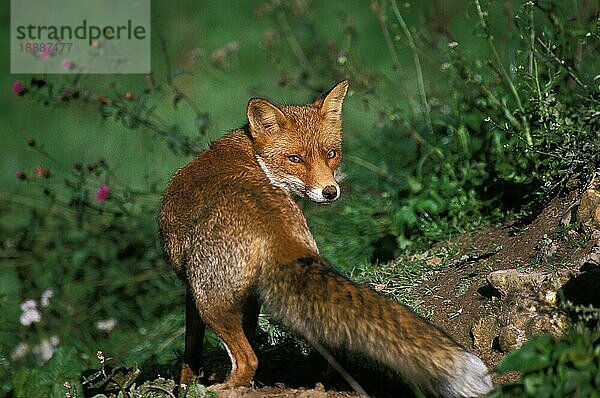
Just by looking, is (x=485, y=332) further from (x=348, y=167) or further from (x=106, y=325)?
(x=106, y=325)

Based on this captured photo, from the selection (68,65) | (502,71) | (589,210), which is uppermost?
(68,65)

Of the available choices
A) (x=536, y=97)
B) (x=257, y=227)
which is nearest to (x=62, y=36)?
(x=536, y=97)

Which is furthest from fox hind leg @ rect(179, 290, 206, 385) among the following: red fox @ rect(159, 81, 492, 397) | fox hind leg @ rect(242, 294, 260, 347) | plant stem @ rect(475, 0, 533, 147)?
plant stem @ rect(475, 0, 533, 147)

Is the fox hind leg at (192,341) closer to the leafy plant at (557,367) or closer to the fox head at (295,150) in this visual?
the fox head at (295,150)

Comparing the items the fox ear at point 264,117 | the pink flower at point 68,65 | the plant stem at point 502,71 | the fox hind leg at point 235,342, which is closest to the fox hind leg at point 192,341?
the fox hind leg at point 235,342

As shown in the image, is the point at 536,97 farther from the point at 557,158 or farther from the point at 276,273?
the point at 276,273

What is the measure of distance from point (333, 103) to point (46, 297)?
3.31 metres

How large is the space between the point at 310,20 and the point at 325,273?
518 centimetres

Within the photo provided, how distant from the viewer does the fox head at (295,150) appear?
570 cm

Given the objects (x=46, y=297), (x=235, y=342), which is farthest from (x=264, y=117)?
(x=46, y=297)

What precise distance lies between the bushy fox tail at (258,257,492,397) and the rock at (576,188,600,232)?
5.25ft

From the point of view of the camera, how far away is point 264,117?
19.2ft

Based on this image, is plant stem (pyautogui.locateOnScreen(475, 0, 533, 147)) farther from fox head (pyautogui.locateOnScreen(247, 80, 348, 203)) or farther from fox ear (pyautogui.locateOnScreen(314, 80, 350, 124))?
fox head (pyautogui.locateOnScreen(247, 80, 348, 203))

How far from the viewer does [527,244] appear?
612 cm
